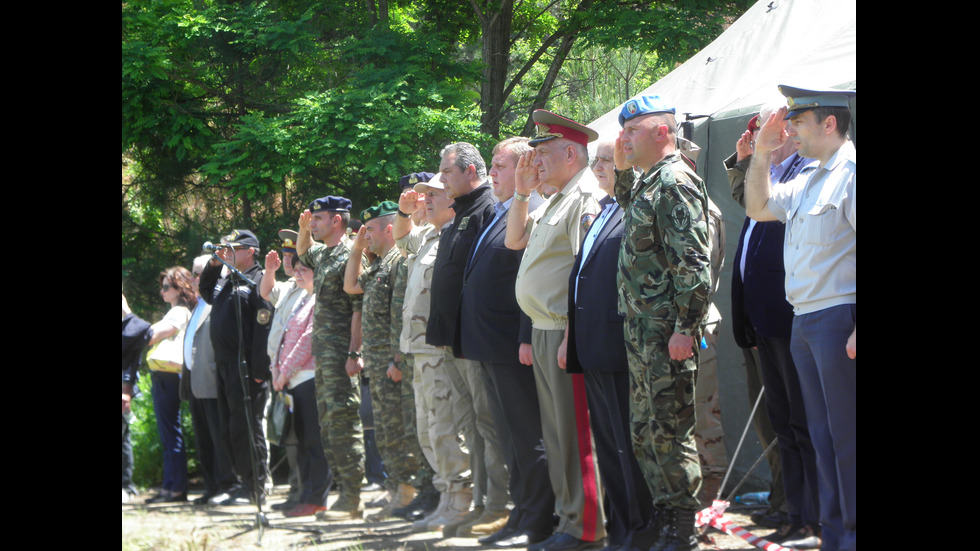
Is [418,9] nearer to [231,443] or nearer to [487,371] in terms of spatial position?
[231,443]

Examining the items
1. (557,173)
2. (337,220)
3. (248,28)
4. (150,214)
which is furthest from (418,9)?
(557,173)

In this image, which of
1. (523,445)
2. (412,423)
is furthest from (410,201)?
(523,445)

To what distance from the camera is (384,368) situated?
6.32 metres

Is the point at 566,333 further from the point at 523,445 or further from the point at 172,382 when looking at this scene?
the point at 172,382

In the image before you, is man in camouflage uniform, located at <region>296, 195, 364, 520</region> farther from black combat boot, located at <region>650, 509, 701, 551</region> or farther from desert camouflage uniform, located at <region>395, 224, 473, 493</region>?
black combat boot, located at <region>650, 509, 701, 551</region>

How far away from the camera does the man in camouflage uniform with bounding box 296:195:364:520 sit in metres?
6.33

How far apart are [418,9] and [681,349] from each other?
1337 cm

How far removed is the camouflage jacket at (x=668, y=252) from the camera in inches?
146

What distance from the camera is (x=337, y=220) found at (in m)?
6.82

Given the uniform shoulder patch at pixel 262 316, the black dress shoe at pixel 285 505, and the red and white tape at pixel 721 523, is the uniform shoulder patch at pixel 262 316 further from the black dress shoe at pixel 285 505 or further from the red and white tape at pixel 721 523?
the red and white tape at pixel 721 523

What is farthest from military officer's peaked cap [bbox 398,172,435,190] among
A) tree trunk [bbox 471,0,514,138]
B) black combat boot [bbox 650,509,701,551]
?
tree trunk [bbox 471,0,514,138]

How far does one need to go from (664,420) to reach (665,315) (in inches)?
16.7

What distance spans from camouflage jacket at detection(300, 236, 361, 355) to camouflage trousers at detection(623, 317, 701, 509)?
3.13 metres
